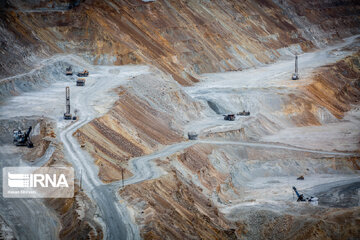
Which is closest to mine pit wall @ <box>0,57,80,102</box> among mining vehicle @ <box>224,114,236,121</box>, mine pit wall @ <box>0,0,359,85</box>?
mine pit wall @ <box>0,0,359,85</box>

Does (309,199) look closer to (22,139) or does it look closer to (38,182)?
(38,182)

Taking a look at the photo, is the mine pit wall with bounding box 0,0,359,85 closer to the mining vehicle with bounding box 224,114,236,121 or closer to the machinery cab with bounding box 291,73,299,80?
the machinery cab with bounding box 291,73,299,80

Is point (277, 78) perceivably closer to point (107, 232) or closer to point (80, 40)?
point (80, 40)

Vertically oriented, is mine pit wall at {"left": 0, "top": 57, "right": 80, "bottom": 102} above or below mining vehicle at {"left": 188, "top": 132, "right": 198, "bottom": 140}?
above

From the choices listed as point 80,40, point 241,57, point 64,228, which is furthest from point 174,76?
point 64,228

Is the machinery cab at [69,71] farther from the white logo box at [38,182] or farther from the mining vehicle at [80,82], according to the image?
the white logo box at [38,182]

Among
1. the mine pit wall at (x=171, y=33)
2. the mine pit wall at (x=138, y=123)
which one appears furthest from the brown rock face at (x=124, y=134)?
the mine pit wall at (x=171, y=33)
